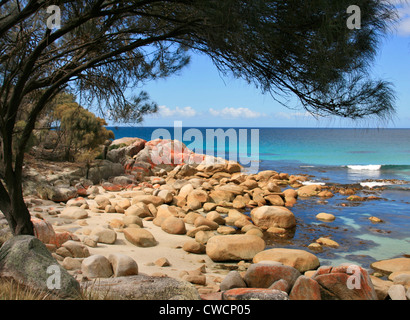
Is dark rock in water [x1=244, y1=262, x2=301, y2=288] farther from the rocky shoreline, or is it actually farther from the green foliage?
the green foliage

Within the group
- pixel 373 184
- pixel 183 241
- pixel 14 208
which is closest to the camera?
pixel 14 208

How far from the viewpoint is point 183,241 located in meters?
7.10

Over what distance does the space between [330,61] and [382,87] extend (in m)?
0.94

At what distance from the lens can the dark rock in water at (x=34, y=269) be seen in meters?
3.45

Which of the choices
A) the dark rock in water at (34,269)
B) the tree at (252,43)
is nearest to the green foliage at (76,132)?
the tree at (252,43)

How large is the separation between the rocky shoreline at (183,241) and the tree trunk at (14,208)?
698 mm

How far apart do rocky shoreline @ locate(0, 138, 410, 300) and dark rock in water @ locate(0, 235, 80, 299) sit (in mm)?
357

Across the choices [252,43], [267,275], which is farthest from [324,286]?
[252,43]

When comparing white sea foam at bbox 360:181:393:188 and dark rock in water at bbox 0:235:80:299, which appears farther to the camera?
white sea foam at bbox 360:181:393:188

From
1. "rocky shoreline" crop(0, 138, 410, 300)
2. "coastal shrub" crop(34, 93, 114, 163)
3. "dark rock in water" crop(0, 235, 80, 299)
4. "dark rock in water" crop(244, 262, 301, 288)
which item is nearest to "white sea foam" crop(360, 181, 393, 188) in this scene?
"rocky shoreline" crop(0, 138, 410, 300)

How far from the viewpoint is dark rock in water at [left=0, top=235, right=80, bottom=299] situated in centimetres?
345

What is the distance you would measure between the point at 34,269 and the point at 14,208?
133 centimetres

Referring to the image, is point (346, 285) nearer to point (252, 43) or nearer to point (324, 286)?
point (324, 286)
